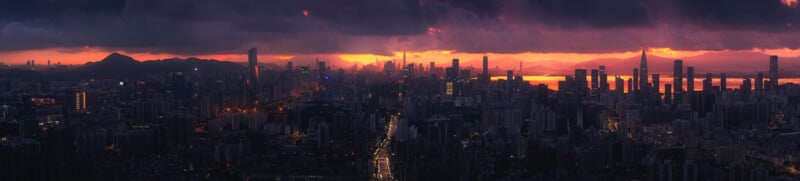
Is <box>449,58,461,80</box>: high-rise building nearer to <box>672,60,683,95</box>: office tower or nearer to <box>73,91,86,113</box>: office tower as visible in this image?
<box>672,60,683,95</box>: office tower

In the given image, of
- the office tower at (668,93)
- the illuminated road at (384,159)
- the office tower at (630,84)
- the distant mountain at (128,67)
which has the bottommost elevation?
the illuminated road at (384,159)

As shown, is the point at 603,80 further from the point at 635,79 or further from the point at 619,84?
the point at 635,79

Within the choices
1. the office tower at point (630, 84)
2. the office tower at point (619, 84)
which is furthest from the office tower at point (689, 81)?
the office tower at point (619, 84)

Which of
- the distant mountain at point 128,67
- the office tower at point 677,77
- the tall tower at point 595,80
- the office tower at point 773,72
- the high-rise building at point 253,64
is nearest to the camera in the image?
Result: the distant mountain at point 128,67

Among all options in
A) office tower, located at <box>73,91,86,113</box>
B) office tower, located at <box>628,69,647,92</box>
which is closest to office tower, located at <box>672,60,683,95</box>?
office tower, located at <box>628,69,647,92</box>

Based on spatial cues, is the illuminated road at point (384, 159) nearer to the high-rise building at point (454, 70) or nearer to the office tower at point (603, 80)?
the high-rise building at point (454, 70)

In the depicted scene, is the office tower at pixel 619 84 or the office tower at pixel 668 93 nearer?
the office tower at pixel 668 93
